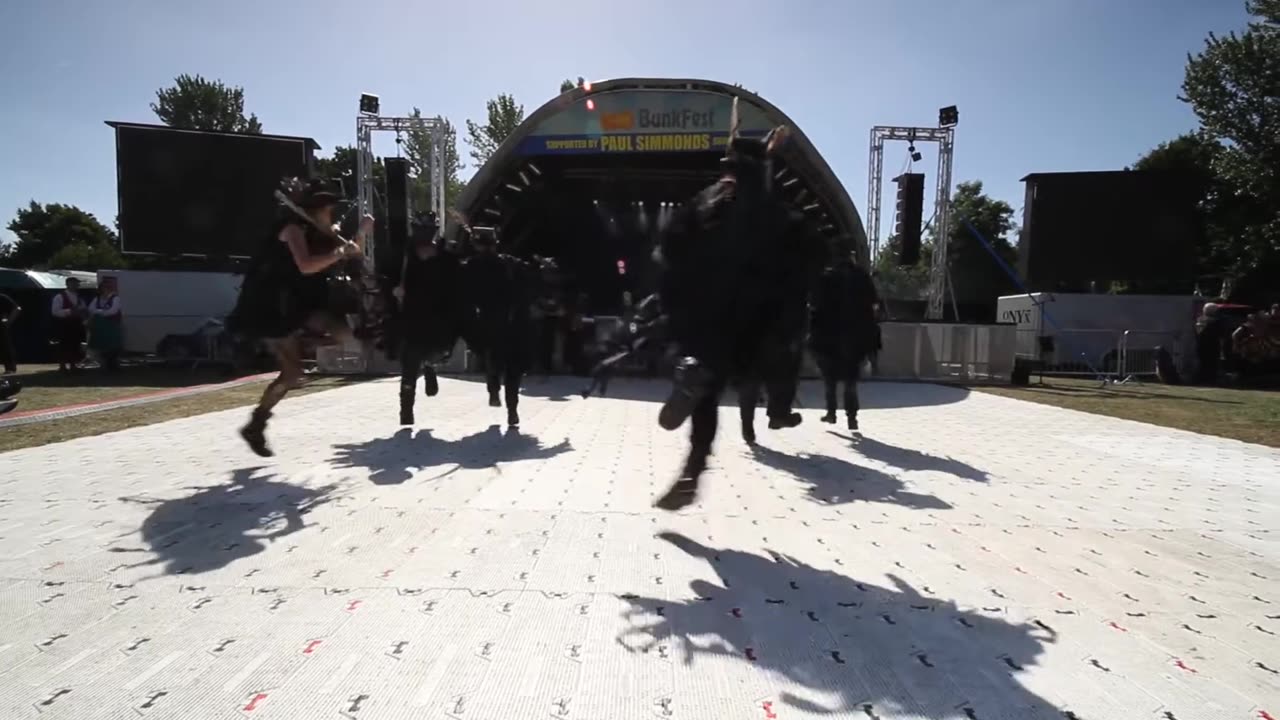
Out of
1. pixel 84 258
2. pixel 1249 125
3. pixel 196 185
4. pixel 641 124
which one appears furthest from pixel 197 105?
pixel 1249 125

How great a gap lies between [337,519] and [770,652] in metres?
2.64

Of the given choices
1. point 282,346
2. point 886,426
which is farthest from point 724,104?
point 282,346

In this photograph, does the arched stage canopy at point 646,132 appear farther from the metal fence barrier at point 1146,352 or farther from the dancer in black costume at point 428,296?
the metal fence barrier at point 1146,352

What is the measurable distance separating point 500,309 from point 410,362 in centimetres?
113

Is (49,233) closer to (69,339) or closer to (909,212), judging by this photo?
(69,339)

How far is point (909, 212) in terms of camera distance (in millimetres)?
15664

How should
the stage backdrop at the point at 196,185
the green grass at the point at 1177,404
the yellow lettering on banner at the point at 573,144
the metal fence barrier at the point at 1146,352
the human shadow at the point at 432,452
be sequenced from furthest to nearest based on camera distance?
1. the stage backdrop at the point at 196,185
2. the metal fence barrier at the point at 1146,352
3. the yellow lettering on banner at the point at 573,144
4. the green grass at the point at 1177,404
5. the human shadow at the point at 432,452

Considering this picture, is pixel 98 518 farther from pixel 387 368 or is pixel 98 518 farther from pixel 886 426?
pixel 387 368

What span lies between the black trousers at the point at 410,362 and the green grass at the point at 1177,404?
9.37m

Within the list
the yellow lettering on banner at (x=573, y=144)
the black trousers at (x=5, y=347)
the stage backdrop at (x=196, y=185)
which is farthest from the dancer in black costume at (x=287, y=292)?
the stage backdrop at (x=196, y=185)

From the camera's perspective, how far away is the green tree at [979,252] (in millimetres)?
41188

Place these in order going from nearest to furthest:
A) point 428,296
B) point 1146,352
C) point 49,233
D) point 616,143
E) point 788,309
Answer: point 788,309 → point 428,296 → point 616,143 → point 1146,352 → point 49,233

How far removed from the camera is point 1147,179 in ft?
76.3

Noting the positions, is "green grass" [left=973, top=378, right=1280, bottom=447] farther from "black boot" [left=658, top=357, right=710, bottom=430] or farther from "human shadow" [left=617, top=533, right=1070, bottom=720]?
"black boot" [left=658, top=357, right=710, bottom=430]
